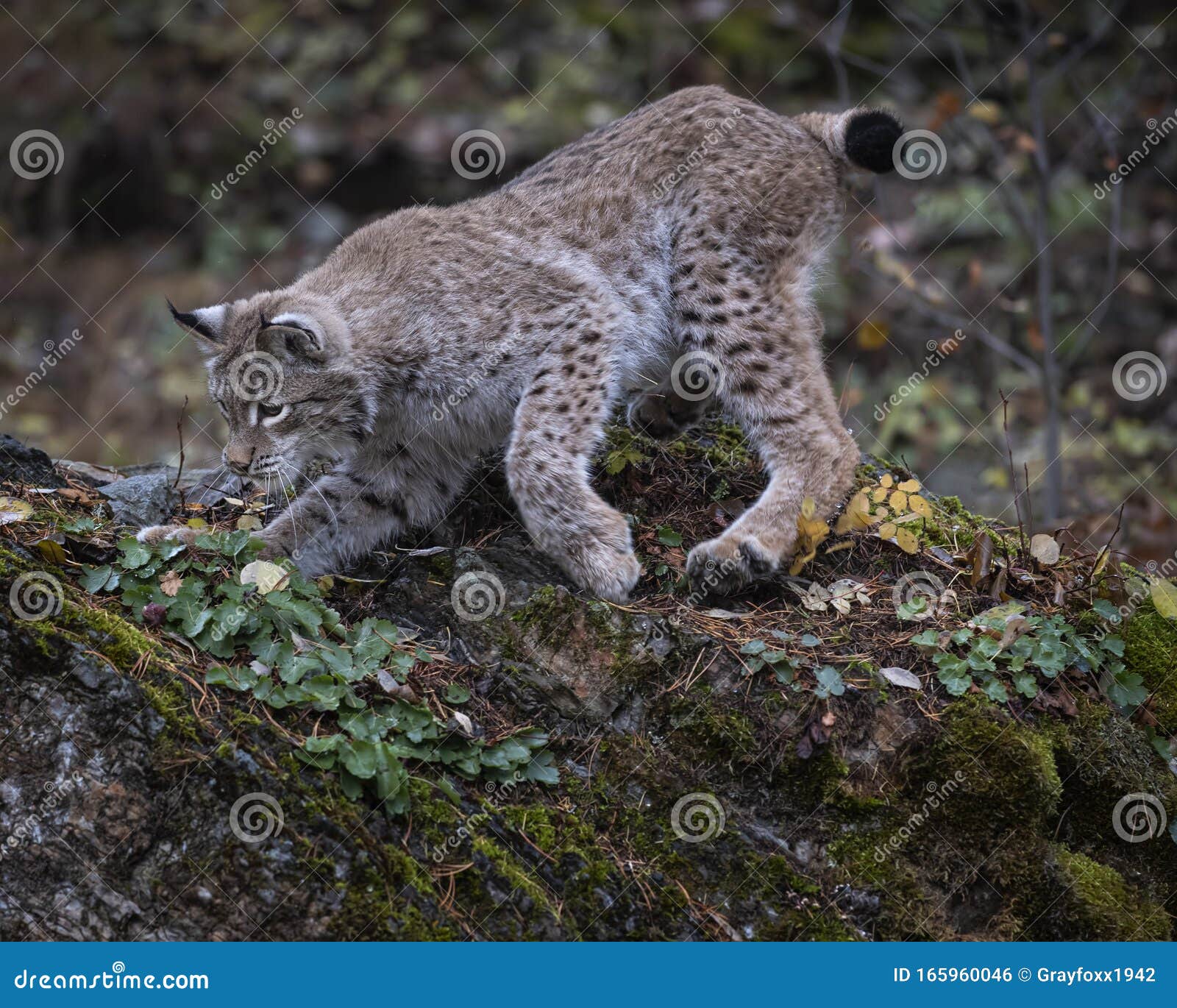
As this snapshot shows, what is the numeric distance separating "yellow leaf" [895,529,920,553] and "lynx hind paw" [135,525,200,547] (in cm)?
258

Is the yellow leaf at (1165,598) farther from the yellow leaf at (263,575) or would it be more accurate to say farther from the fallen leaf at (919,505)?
the yellow leaf at (263,575)

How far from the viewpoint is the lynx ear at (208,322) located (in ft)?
14.5

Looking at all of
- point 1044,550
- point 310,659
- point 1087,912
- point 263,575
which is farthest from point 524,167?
point 1087,912

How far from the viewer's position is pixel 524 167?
10742 millimetres

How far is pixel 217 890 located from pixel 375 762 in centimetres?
51

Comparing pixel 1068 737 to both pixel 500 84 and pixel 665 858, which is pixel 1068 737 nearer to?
pixel 665 858

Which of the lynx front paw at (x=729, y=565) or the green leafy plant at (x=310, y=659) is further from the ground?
the lynx front paw at (x=729, y=565)

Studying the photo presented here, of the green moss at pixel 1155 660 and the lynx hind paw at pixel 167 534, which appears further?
the green moss at pixel 1155 660

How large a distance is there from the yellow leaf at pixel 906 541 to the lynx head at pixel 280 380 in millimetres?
2117

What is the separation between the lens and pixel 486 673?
372 cm

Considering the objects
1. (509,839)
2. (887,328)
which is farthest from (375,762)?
(887,328)

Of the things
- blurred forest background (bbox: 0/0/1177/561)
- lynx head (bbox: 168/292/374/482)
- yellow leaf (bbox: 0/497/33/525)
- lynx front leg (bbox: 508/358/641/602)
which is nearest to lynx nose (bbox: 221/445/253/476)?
lynx head (bbox: 168/292/374/482)

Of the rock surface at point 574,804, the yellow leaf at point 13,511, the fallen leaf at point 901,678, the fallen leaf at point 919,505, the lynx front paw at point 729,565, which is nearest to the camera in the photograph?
the rock surface at point 574,804

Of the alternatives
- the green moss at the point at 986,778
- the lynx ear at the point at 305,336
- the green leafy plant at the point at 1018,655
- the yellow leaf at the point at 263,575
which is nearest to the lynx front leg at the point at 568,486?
the lynx ear at the point at 305,336
